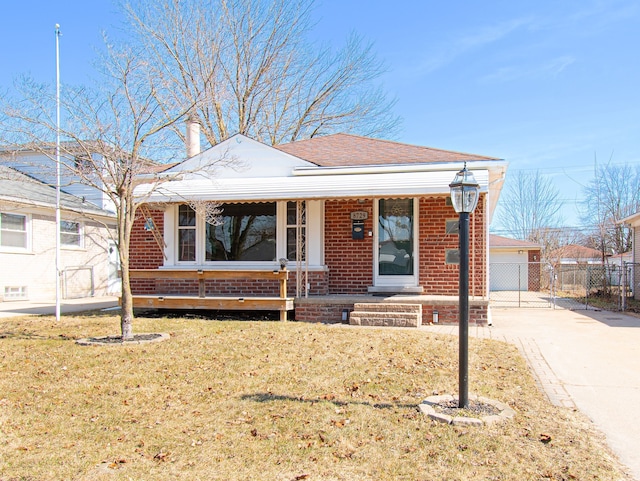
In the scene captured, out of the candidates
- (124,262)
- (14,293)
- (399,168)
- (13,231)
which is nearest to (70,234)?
(13,231)

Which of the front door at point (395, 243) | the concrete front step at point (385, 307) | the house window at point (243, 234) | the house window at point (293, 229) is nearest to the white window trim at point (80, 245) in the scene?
the house window at point (243, 234)

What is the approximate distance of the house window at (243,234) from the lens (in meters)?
12.2

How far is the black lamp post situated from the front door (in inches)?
251

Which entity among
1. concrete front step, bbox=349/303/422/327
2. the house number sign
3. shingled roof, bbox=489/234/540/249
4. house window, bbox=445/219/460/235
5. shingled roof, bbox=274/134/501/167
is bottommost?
concrete front step, bbox=349/303/422/327

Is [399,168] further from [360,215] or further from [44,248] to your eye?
[44,248]

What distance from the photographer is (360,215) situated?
1173cm

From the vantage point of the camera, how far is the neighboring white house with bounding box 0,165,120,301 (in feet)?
55.7

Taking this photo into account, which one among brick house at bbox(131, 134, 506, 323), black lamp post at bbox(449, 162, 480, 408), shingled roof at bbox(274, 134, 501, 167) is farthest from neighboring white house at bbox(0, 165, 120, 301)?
black lamp post at bbox(449, 162, 480, 408)

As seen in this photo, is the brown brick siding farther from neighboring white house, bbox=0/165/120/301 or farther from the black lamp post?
neighboring white house, bbox=0/165/120/301

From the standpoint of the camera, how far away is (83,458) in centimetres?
414

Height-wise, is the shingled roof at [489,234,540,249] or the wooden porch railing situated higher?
the shingled roof at [489,234,540,249]

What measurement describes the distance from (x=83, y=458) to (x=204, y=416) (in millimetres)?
1197

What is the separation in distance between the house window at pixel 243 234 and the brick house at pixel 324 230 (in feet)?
0.08

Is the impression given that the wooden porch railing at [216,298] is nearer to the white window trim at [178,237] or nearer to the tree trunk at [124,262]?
the white window trim at [178,237]
